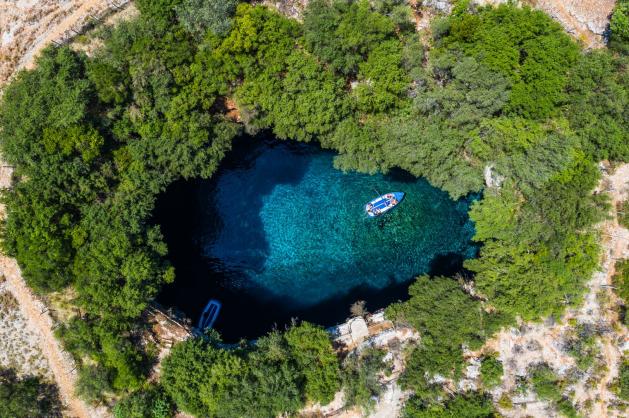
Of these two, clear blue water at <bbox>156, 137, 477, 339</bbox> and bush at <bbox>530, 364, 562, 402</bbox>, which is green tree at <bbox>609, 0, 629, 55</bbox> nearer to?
clear blue water at <bbox>156, 137, 477, 339</bbox>

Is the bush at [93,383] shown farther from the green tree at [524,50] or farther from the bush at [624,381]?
the bush at [624,381]

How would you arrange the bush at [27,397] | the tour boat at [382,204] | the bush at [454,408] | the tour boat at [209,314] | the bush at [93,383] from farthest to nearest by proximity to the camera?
the tour boat at [382,204], the tour boat at [209,314], the bush at [454,408], the bush at [93,383], the bush at [27,397]

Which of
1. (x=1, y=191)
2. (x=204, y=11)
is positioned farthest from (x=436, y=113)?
(x=1, y=191)

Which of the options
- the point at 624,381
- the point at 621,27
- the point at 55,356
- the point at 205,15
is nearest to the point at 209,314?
the point at 55,356

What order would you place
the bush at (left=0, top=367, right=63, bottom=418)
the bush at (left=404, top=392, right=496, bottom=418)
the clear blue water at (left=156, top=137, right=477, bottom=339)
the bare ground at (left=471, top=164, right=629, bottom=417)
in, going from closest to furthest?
the bush at (left=0, top=367, right=63, bottom=418), the bush at (left=404, top=392, right=496, bottom=418), the bare ground at (left=471, top=164, right=629, bottom=417), the clear blue water at (left=156, top=137, right=477, bottom=339)

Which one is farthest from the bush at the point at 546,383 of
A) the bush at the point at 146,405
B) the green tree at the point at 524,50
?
the bush at the point at 146,405

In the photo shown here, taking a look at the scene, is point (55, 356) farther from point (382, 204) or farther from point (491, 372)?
point (491, 372)

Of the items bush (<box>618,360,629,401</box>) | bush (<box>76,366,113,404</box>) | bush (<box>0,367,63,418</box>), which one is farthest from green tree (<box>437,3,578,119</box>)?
bush (<box>0,367,63,418</box>)
